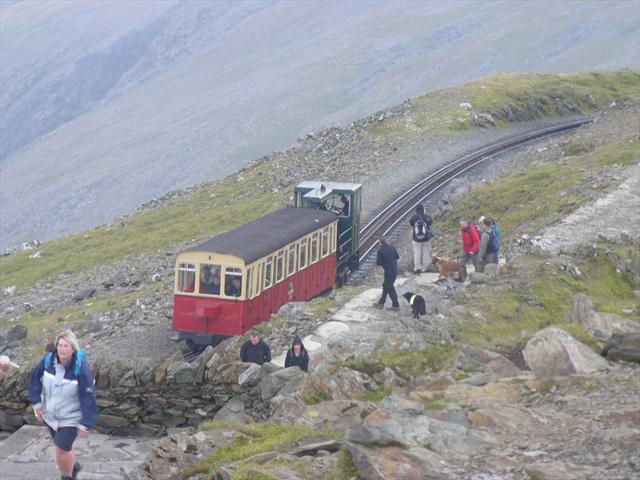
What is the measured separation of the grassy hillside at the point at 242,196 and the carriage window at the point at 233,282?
74.2 feet

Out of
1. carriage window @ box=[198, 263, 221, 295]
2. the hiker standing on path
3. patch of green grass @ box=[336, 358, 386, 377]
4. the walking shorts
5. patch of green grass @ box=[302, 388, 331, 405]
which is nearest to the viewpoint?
the walking shorts

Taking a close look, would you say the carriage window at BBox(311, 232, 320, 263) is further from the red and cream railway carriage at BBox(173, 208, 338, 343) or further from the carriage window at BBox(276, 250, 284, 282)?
the carriage window at BBox(276, 250, 284, 282)

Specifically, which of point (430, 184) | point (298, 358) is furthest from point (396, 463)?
point (430, 184)

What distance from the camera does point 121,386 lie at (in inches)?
774

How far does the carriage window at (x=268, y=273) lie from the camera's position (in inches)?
1024

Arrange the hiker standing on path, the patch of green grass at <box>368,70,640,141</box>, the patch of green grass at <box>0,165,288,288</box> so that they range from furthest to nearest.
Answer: the patch of green grass at <box>368,70,640,141</box>
the patch of green grass at <box>0,165,288,288</box>
the hiker standing on path

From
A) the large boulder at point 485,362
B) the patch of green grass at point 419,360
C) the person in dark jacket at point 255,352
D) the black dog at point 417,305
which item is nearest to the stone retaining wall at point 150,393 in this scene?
the person in dark jacket at point 255,352

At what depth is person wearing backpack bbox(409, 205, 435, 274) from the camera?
98.3ft

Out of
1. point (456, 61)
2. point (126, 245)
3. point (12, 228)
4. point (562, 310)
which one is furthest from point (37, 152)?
point (562, 310)

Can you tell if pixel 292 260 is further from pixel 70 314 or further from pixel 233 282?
pixel 70 314

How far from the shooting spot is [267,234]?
27016 millimetres

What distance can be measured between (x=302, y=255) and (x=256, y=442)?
51.1 feet

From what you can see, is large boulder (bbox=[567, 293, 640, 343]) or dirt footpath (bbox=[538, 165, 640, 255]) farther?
dirt footpath (bbox=[538, 165, 640, 255])

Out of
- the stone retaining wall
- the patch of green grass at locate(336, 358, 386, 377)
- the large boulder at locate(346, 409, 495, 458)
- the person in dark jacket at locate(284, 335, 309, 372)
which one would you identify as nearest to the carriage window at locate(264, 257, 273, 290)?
the stone retaining wall
